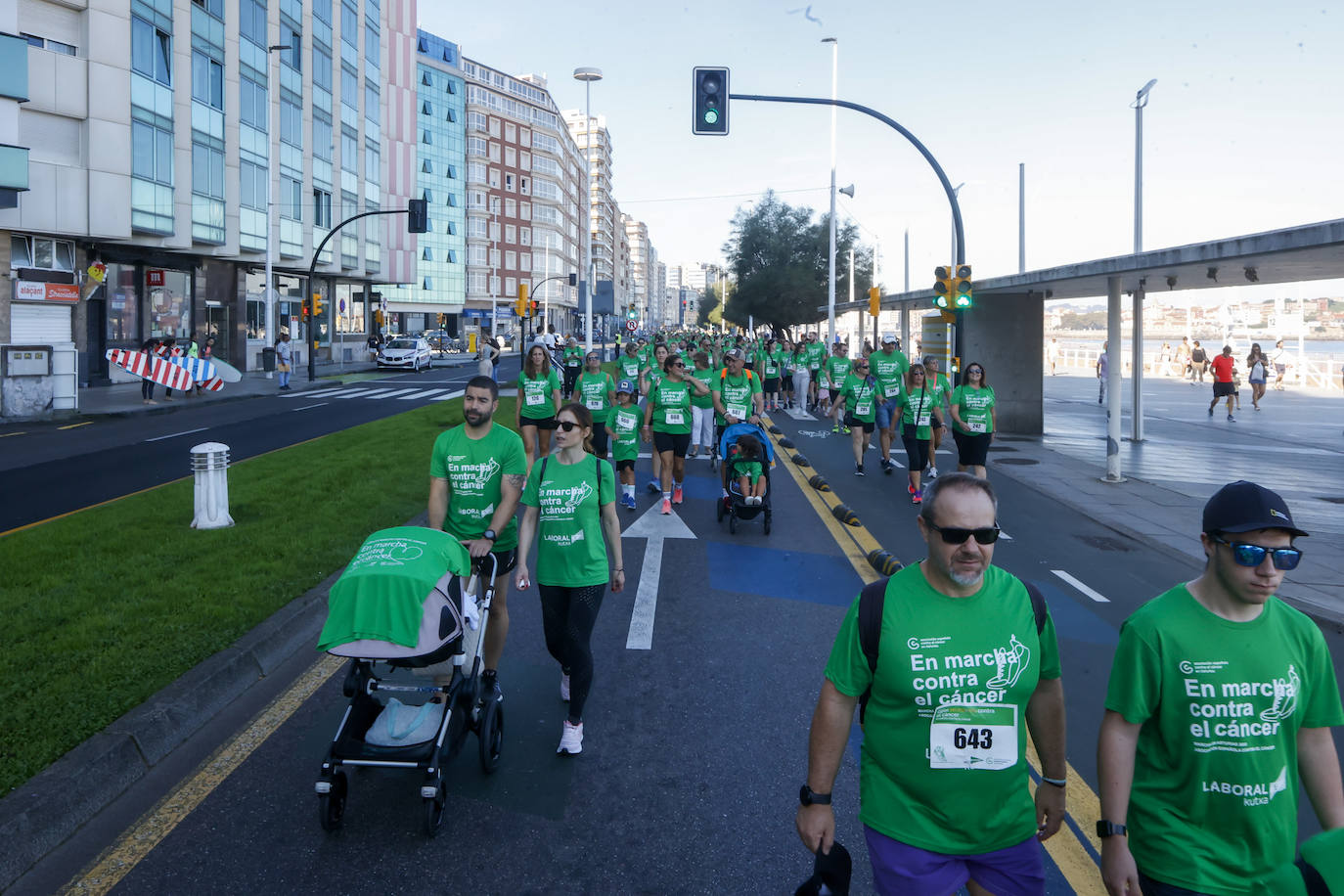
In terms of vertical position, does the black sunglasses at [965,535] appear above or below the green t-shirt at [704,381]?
below

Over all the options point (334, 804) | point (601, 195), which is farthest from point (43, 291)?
point (601, 195)

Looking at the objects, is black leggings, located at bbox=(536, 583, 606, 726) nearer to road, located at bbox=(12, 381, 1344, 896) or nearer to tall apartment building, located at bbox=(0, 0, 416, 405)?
road, located at bbox=(12, 381, 1344, 896)

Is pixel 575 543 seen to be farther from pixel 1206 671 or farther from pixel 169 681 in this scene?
pixel 1206 671

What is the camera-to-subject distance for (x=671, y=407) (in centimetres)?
1236

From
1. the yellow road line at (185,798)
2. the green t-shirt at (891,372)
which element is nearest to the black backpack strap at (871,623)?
the yellow road line at (185,798)

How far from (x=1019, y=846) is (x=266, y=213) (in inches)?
1842

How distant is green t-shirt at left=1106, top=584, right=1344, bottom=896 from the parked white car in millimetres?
50515

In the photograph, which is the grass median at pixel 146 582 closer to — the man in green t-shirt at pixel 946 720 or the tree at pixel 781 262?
the man in green t-shirt at pixel 946 720

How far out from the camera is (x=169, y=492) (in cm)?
1338

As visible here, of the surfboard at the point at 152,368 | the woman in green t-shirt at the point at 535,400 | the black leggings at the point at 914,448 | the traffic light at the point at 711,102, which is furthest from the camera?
the surfboard at the point at 152,368

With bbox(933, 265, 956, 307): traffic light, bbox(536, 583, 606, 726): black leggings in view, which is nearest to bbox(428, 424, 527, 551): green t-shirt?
bbox(536, 583, 606, 726): black leggings

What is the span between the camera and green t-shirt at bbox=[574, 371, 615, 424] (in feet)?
45.0

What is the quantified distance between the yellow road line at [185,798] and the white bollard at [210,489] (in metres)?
5.02

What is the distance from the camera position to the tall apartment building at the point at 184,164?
29.6 meters
